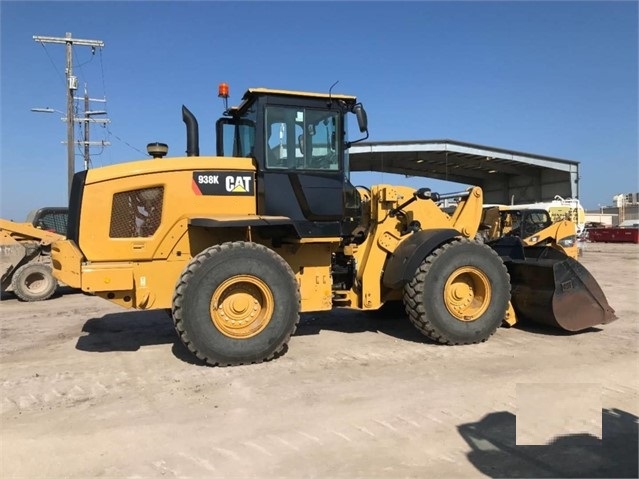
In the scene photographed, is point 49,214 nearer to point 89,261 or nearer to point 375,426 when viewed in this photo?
point 89,261

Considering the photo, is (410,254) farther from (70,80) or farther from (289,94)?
(70,80)

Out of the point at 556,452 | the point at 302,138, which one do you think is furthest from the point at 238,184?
the point at 556,452

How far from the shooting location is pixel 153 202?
575cm

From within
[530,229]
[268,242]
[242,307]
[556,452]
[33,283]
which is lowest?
[556,452]

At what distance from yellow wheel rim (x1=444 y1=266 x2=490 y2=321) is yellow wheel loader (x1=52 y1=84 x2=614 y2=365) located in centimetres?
2

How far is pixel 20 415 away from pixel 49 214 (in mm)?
9308

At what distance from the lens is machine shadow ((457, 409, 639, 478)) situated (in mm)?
3297

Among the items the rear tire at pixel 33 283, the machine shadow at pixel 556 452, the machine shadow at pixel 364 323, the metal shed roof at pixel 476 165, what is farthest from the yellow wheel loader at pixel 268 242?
the metal shed roof at pixel 476 165

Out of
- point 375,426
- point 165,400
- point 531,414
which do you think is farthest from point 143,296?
point 531,414

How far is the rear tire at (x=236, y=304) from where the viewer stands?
529cm

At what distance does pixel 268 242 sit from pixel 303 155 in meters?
1.09

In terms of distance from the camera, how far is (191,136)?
6.77 m

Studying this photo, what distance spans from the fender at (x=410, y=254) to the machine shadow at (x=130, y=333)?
242cm

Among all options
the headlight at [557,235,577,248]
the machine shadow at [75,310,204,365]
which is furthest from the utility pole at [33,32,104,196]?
the headlight at [557,235,577,248]
